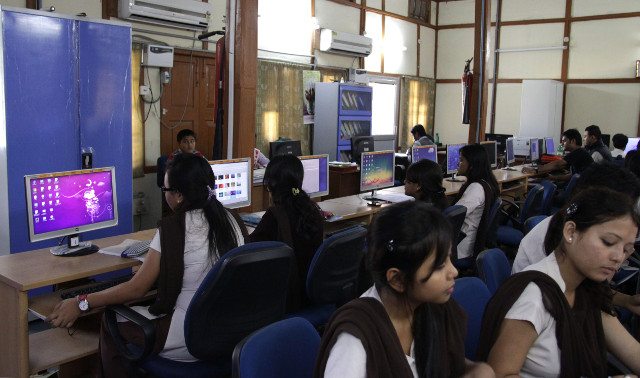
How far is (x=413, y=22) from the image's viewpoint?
10.8 meters

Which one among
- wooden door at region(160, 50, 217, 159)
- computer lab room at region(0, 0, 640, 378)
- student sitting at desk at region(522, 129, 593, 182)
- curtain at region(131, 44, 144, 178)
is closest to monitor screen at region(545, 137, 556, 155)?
computer lab room at region(0, 0, 640, 378)

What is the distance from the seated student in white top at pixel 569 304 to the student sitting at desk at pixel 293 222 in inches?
52.6

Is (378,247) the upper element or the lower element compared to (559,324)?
upper

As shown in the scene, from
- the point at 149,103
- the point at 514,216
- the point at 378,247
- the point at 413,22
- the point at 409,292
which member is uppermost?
the point at 413,22

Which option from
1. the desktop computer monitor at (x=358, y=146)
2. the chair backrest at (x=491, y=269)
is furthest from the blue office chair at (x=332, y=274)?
the desktop computer monitor at (x=358, y=146)

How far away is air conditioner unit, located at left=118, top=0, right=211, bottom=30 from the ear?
5101 mm

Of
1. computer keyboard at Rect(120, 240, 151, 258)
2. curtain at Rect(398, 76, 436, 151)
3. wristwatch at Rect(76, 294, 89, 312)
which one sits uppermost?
curtain at Rect(398, 76, 436, 151)

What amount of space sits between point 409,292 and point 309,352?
1.30ft

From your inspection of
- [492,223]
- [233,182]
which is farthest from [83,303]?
[492,223]

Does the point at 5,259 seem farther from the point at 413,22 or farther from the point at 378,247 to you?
the point at 413,22

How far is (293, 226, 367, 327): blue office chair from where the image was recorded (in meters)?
2.62

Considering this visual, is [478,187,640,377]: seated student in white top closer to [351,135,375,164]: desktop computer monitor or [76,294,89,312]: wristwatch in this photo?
[76,294,89,312]: wristwatch

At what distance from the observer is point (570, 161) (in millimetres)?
6465

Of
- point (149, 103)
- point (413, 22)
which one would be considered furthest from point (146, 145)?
point (413, 22)
